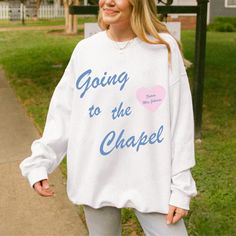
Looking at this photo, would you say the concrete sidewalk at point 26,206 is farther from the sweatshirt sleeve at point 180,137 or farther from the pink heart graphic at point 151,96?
the pink heart graphic at point 151,96

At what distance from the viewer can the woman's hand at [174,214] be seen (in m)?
1.97

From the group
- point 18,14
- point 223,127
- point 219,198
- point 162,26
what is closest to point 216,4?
point 18,14

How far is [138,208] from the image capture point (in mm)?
2020

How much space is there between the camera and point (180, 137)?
1.99m

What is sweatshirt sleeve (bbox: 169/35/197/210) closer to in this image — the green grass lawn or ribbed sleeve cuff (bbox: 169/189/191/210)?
ribbed sleeve cuff (bbox: 169/189/191/210)

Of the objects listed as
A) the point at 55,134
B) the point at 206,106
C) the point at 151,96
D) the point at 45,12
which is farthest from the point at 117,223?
the point at 45,12

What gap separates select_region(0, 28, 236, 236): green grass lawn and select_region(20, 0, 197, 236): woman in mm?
1555

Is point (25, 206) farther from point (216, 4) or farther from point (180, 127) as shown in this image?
point (216, 4)

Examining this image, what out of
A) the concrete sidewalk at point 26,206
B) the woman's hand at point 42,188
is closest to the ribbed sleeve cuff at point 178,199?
the woman's hand at point 42,188

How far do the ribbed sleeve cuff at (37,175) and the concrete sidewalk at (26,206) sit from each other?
1579mm

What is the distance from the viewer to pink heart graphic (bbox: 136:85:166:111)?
1960mm

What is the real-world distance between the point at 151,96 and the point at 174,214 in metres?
0.45

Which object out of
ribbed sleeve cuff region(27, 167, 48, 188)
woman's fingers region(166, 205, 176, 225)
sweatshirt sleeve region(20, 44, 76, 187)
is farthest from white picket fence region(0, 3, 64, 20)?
woman's fingers region(166, 205, 176, 225)

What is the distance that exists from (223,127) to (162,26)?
4.19 metres
